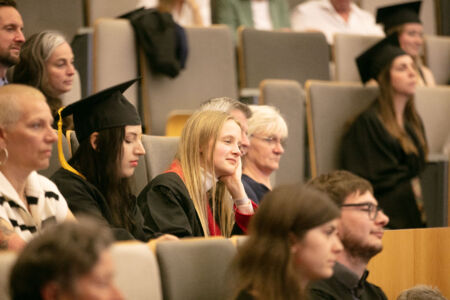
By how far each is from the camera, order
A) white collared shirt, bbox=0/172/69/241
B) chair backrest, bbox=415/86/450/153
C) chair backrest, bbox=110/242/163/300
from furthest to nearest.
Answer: chair backrest, bbox=415/86/450/153
white collared shirt, bbox=0/172/69/241
chair backrest, bbox=110/242/163/300

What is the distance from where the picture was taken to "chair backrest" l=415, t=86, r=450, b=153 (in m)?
4.54

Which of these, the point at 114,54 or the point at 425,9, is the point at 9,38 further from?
the point at 425,9

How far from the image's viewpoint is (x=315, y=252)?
1934 millimetres

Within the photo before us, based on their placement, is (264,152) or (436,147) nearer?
(264,152)

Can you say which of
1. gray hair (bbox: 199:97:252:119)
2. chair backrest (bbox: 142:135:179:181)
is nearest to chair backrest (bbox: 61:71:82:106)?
chair backrest (bbox: 142:135:179:181)

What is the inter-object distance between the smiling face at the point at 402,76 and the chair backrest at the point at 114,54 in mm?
1450

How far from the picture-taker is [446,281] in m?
2.93

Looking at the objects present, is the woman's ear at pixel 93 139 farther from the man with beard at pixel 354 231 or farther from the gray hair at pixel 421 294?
the gray hair at pixel 421 294

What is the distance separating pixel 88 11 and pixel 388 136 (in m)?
2.01

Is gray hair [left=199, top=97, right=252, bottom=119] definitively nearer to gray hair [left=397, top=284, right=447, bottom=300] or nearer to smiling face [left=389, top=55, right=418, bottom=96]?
gray hair [left=397, top=284, right=447, bottom=300]

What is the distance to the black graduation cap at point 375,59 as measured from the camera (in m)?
4.37

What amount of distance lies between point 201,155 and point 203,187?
0.40ft

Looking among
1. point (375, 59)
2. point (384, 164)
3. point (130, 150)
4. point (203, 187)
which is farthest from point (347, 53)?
point (130, 150)

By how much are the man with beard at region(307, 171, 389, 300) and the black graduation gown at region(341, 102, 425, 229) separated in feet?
5.01
